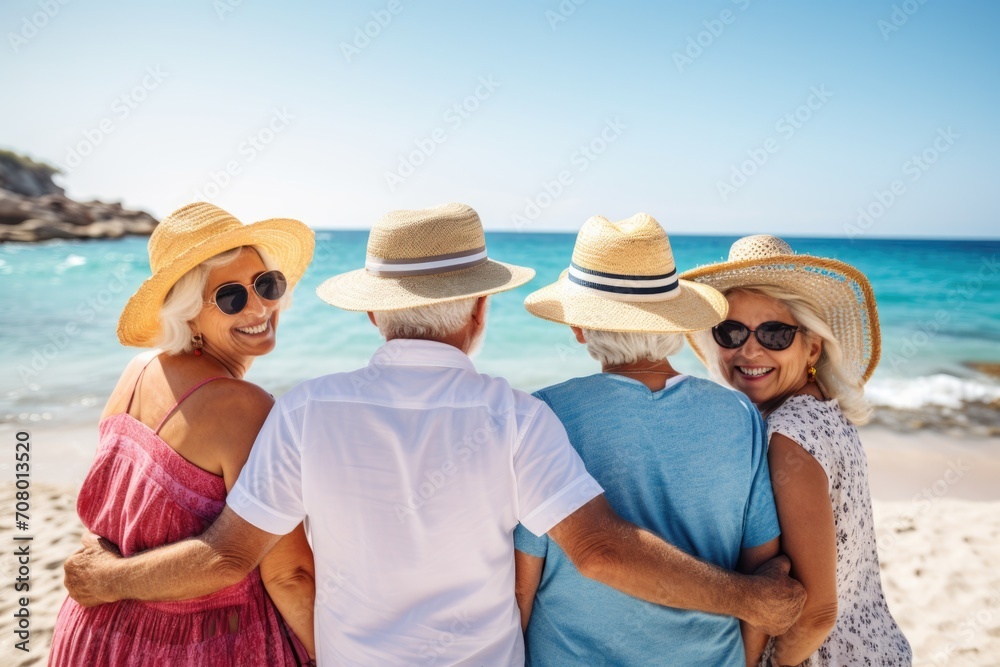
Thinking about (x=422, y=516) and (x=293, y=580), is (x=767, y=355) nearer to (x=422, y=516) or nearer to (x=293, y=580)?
(x=422, y=516)

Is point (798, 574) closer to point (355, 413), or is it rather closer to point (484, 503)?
point (484, 503)

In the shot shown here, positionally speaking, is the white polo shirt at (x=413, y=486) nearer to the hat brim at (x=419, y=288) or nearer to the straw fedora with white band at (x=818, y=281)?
the hat brim at (x=419, y=288)

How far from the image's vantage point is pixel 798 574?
5.98 feet

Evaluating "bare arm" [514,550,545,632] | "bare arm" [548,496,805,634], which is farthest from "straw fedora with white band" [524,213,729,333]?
"bare arm" [514,550,545,632]

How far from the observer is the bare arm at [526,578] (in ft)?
5.92

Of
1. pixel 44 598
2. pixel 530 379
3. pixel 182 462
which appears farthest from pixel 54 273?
pixel 182 462

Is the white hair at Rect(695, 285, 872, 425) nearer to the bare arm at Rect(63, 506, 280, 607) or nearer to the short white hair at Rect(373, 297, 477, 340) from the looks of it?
the short white hair at Rect(373, 297, 477, 340)

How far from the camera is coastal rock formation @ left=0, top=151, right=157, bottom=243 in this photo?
3281cm

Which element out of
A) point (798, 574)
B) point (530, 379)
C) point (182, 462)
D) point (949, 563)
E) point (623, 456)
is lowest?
point (530, 379)

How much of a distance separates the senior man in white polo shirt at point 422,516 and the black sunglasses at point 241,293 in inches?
25.6

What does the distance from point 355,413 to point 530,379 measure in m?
9.42

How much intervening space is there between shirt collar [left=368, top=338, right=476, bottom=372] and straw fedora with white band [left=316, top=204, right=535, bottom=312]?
0.15 m

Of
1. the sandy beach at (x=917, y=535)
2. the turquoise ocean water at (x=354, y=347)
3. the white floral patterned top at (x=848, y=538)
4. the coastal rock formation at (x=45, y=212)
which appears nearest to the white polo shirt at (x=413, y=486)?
the white floral patterned top at (x=848, y=538)

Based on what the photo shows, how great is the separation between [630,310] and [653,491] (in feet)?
1.72
